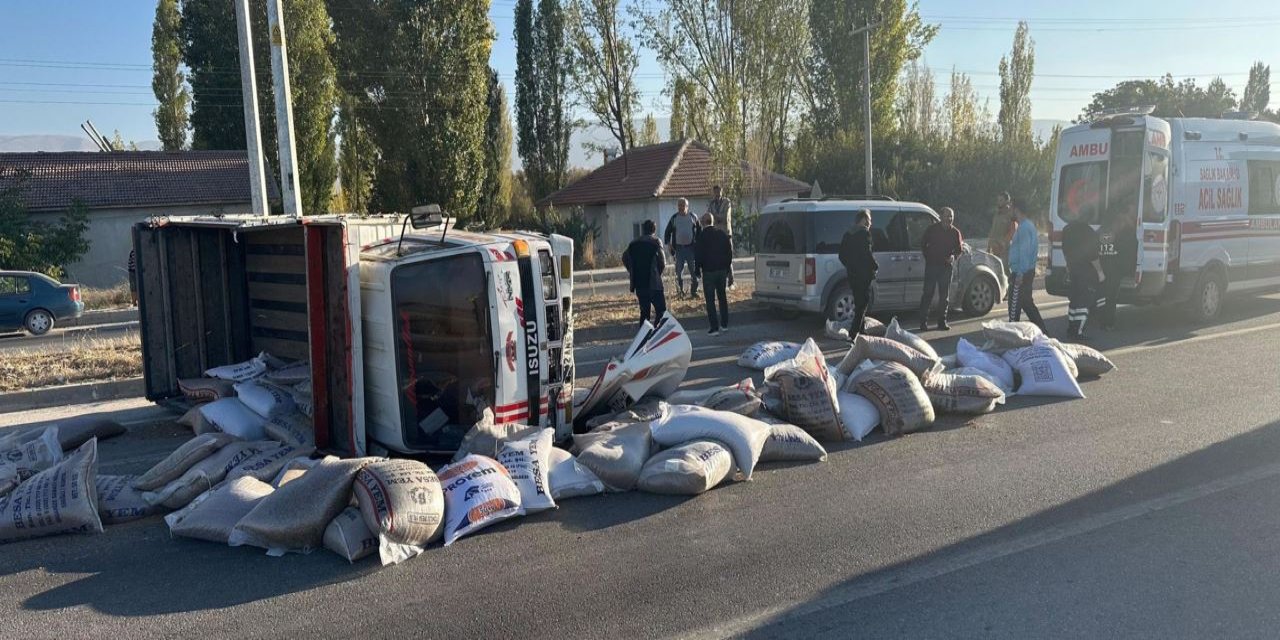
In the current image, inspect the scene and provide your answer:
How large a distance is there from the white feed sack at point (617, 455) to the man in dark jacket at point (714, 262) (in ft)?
21.7

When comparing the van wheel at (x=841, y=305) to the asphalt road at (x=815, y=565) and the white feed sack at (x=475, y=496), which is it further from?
the white feed sack at (x=475, y=496)

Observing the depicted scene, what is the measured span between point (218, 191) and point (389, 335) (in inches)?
1203

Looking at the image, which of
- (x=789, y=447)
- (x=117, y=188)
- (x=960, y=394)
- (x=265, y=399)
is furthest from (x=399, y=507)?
(x=117, y=188)

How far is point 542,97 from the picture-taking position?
45344 mm

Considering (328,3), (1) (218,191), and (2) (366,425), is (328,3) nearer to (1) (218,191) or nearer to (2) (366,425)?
(1) (218,191)

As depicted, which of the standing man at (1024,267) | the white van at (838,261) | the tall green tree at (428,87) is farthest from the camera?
the tall green tree at (428,87)

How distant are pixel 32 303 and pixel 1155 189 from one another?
68.4 ft

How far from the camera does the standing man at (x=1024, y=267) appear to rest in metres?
11.9

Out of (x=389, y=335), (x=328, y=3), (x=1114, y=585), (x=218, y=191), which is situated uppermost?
(x=328, y=3)

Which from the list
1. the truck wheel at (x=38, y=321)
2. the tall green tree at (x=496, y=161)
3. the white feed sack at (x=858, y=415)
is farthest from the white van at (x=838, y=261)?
the tall green tree at (x=496, y=161)

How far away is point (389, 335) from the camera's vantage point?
6.07m

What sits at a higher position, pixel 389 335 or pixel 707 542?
pixel 389 335

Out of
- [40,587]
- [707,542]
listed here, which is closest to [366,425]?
[40,587]

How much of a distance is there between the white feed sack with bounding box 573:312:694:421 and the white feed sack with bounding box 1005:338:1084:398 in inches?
127
